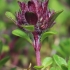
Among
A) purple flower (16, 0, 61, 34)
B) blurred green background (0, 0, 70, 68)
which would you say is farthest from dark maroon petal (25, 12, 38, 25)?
blurred green background (0, 0, 70, 68)

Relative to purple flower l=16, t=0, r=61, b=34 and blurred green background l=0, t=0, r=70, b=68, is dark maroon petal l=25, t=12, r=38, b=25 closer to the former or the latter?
purple flower l=16, t=0, r=61, b=34

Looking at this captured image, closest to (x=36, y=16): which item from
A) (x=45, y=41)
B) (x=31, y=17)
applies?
(x=31, y=17)

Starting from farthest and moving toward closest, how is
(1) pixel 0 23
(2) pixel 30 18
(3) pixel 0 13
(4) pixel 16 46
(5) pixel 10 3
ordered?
(5) pixel 10 3 → (3) pixel 0 13 → (1) pixel 0 23 → (4) pixel 16 46 → (2) pixel 30 18

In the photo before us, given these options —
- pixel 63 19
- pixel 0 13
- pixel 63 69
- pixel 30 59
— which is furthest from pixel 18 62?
pixel 63 69

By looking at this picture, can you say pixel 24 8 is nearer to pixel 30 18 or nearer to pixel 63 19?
pixel 30 18

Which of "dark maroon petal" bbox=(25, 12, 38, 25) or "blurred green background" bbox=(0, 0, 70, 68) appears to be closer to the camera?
"dark maroon petal" bbox=(25, 12, 38, 25)

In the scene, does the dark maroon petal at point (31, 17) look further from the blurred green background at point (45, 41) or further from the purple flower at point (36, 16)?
the blurred green background at point (45, 41)

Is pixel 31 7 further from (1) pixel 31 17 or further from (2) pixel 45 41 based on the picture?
(2) pixel 45 41
